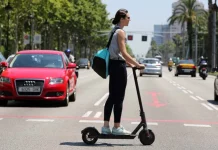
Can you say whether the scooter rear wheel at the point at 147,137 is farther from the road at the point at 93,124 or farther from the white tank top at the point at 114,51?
the white tank top at the point at 114,51

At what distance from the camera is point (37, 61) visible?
17469 mm

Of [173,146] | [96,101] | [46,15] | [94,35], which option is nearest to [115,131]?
[173,146]

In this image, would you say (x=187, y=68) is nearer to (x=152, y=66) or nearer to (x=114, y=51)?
(x=152, y=66)

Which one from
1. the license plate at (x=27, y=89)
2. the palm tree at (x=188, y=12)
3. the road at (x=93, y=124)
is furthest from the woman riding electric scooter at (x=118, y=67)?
the palm tree at (x=188, y=12)

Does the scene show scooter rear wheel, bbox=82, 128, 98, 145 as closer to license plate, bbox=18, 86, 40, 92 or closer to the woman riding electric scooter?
the woman riding electric scooter

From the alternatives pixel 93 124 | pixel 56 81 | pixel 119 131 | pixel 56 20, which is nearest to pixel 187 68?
pixel 56 20

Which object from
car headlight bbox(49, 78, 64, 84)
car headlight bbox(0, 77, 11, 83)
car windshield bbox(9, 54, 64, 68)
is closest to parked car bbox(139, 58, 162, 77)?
car windshield bbox(9, 54, 64, 68)

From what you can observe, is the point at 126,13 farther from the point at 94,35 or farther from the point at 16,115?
the point at 94,35

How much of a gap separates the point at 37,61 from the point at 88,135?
8.55m

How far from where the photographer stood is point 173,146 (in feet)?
30.6

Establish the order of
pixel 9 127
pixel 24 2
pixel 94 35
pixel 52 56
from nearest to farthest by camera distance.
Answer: pixel 9 127 < pixel 52 56 < pixel 24 2 < pixel 94 35

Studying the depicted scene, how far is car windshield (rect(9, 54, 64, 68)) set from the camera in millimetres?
17250

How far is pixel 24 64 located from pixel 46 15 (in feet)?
142

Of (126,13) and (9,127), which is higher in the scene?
(126,13)
